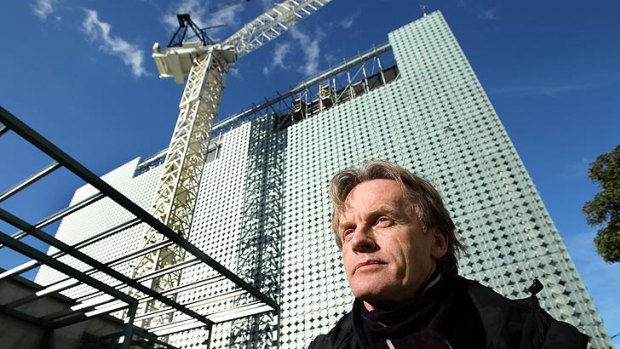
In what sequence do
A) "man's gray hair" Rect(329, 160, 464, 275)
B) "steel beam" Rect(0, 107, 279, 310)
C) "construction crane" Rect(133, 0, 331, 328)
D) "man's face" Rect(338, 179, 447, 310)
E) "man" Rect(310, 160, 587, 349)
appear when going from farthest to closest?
"construction crane" Rect(133, 0, 331, 328)
"steel beam" Rect(0, 107, 279, 310)
"man's gray hair" Rect(329, 160, 464, 275)
"man's face" Rect(338, 179, 447, 310)
"man" Rect(310, 160, 587, 349)

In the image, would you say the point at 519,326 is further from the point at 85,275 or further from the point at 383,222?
the point at 85,275

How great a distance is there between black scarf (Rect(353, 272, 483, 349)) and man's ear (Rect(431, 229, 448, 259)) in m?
0.24

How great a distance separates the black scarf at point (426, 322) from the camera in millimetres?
1582

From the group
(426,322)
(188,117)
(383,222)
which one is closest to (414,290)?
(426,322)

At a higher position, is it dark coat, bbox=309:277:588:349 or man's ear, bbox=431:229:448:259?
man's ear, bbox=431:229:448:259

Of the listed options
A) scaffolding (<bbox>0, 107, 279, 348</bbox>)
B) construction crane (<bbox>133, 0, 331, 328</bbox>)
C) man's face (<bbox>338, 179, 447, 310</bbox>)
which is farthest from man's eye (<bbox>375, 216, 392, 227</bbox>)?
construction crane (<bbox>133, 0, 331, 328</bbox>)

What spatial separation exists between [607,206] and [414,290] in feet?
44.9

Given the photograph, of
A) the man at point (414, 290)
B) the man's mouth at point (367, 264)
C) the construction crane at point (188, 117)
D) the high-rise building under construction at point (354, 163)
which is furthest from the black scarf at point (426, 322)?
the construction crane at point (188, 117)

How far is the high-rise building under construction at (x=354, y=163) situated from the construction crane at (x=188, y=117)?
5.15ft

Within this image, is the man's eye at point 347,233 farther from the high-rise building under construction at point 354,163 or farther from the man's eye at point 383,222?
the high-rise building under construction at point 354,163

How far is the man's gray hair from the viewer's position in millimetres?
2102

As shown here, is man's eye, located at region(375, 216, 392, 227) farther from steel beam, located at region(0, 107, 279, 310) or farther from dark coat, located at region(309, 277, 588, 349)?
steel beam, located at region(0, 107, 279, 310)

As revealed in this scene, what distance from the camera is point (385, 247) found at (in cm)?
182

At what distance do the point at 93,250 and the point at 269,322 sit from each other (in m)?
16.1
